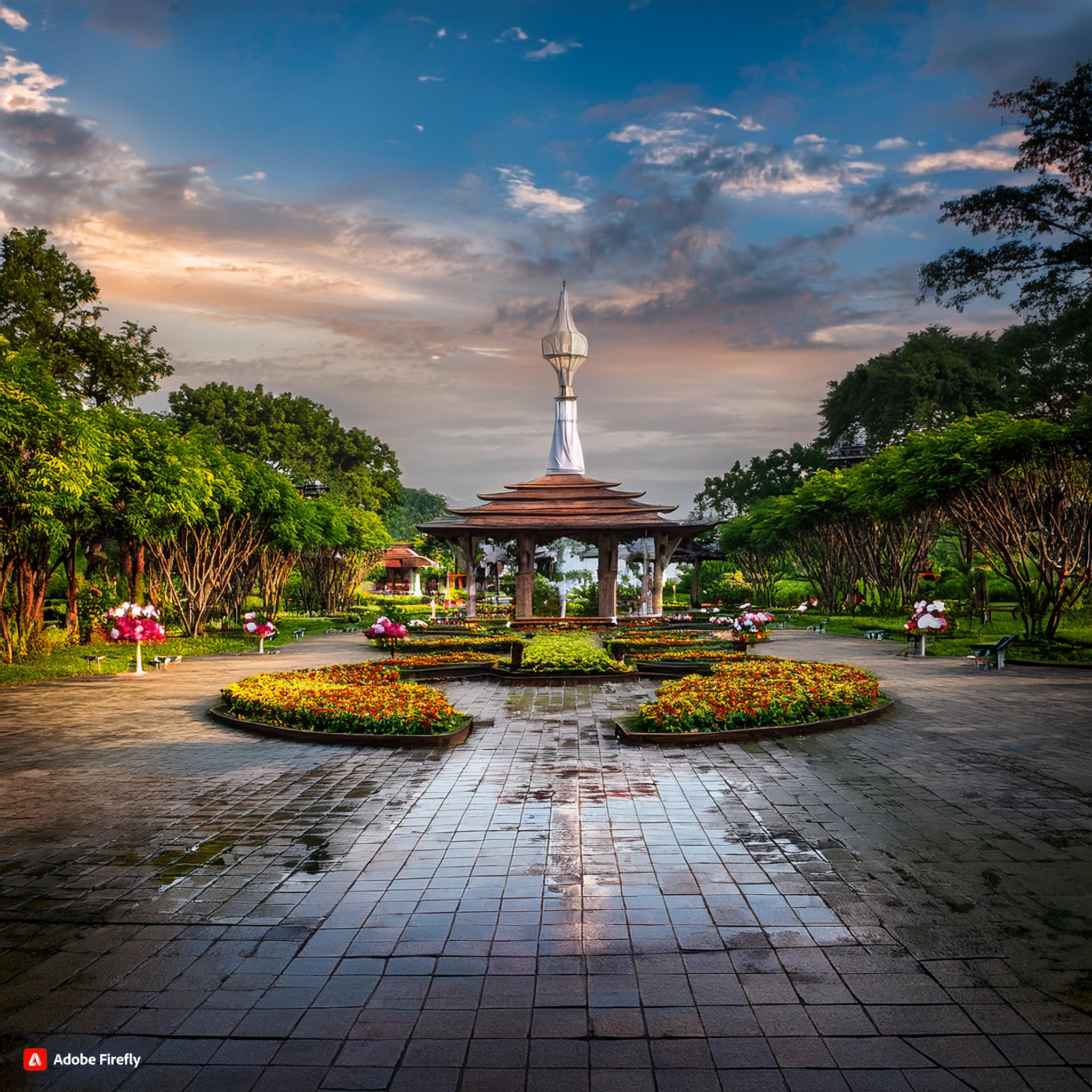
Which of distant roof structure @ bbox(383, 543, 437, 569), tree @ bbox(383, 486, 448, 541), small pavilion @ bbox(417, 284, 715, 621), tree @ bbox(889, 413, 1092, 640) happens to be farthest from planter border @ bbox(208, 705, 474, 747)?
tree @ bbox(383, 486, 448, 541)

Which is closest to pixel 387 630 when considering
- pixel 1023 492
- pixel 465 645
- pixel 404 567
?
pixel 465 645

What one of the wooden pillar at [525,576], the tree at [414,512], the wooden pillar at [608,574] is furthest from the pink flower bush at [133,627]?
the tree at [414,512]

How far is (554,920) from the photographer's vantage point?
180 inches

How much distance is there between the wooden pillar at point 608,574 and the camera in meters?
30.5

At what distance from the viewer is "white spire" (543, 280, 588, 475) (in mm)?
45500

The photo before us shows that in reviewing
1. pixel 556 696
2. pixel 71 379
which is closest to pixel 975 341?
pixel 556 696

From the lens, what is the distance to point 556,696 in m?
13.2

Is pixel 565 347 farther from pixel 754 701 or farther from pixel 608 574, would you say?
pixel 754 701

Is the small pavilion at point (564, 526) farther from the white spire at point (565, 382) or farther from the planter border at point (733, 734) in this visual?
the planter border at point (733, 734)

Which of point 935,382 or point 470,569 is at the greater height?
point 935,382

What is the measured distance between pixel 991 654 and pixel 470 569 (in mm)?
18549

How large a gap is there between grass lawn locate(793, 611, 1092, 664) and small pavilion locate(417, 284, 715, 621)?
21.5 ft

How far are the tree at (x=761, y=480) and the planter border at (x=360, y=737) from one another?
47.0 metres

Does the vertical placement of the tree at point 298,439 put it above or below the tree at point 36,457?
above
